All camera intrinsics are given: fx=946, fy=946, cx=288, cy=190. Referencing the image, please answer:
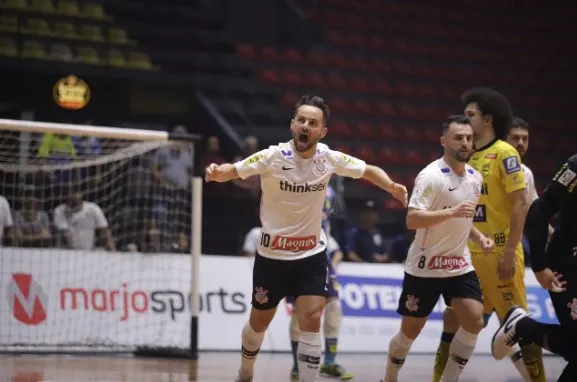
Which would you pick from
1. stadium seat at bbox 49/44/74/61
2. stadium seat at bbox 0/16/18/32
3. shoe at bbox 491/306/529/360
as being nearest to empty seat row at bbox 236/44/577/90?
stadium seat at bbox 49/44/74/61

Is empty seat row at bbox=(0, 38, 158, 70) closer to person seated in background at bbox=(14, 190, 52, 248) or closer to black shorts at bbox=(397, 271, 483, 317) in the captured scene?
person seated in background at bbox=(14, 190, 52, 248)

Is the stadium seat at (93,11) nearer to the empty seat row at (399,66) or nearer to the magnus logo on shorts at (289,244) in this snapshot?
the empty seat row at (399,66)

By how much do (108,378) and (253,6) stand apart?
47.0 feet

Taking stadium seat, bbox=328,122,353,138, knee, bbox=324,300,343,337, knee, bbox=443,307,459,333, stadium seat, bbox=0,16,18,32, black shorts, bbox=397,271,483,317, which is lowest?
knee, bbox=324,300,343,337

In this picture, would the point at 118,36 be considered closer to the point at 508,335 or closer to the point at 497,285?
the point at 497,285

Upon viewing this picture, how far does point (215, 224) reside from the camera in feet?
51.3

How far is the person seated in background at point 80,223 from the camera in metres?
12.6

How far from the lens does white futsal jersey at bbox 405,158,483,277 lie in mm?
7016

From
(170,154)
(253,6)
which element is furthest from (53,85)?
(253,6)

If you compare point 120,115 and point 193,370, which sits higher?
point 120,115

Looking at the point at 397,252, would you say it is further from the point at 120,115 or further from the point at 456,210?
the point at 456,210

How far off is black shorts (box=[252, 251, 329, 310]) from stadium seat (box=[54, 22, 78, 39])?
41.4ft

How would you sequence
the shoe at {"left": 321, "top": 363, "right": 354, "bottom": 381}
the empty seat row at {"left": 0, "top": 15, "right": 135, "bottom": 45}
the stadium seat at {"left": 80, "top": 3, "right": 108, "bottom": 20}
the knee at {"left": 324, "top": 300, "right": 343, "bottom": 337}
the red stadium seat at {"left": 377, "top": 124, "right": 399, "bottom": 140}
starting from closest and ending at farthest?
the shoe at {"left": 321, "top": 363, "right": 354, "bottom": 381}, the knee at {"left": 324, "top": 300, "right": 343, "bottom": 337}, the empty seat row at {"left": 0, "top": 15, "right": 135, "bottom": 45}, the stadium seat at {"left": 80, "top": 3, "right": 108, "bottom": 20}, the red stadium seat at {"left": 377, "top": 124, "right": 399, "bottom": 140}

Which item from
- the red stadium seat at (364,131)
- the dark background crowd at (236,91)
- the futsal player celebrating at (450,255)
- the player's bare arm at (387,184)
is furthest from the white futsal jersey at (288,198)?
the red stadium seat at (364,131)
